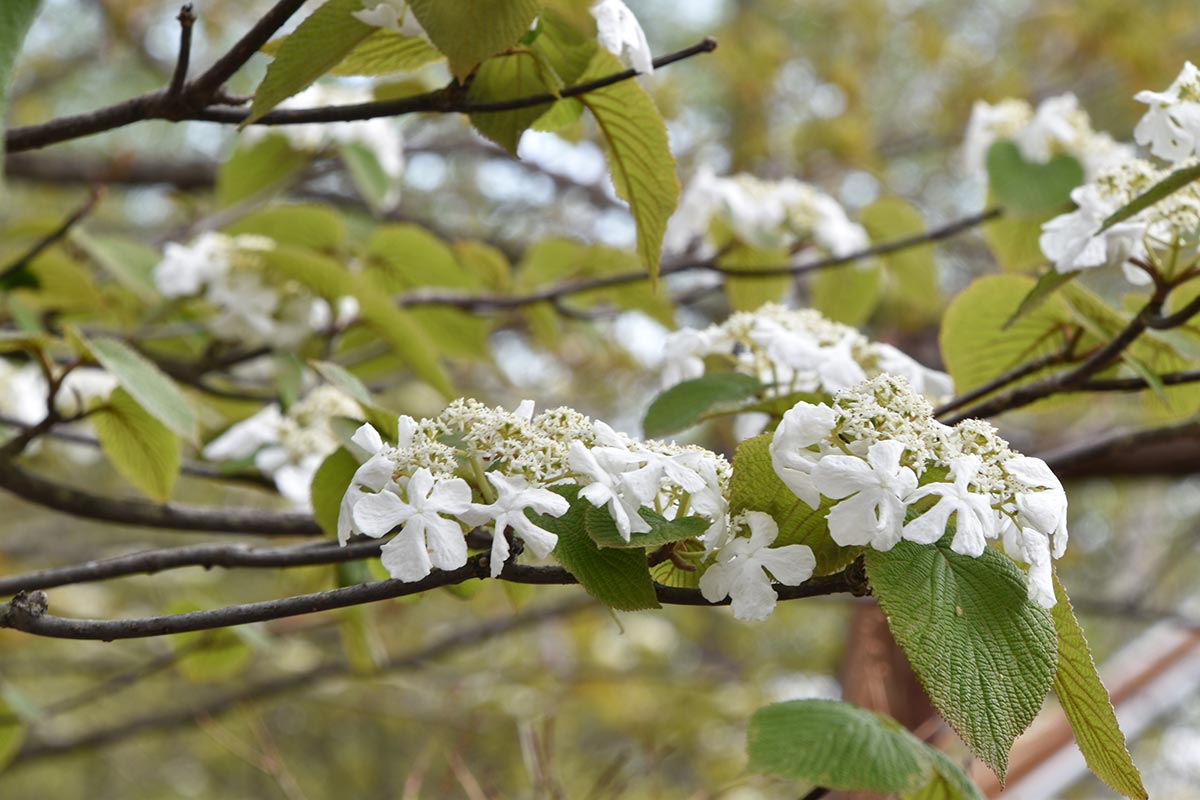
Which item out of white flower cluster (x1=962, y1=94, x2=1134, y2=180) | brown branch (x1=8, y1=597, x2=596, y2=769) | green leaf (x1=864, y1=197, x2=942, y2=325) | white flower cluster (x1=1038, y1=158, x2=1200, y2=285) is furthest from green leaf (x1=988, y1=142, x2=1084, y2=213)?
brown branch (x1=8, y1=597, x2=596, y2=769)

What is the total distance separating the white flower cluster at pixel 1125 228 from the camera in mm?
599

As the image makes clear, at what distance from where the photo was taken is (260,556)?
2.01 feet

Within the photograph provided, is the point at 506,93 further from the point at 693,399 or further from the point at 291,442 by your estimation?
the point at 291,442

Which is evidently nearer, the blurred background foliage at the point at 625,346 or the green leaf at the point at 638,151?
the green leaf at the point at 638,151

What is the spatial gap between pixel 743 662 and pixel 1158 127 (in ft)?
8.40

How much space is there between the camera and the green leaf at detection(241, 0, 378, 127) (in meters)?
0.50

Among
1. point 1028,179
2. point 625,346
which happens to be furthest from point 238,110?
point 625,346

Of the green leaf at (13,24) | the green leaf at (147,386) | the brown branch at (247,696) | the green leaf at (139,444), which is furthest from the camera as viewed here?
the brown branch at (247,696)

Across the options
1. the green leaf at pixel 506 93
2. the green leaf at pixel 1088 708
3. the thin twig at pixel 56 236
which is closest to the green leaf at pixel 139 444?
the thin twig at pixel 56 236

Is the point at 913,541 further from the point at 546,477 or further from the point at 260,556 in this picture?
the point at 260,556

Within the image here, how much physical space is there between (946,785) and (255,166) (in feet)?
3.53

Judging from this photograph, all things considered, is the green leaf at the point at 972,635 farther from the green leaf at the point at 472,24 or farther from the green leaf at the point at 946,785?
the green leaf at the point at 472,24

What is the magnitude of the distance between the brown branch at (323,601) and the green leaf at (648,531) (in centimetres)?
2

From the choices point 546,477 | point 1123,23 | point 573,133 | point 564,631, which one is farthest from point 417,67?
point 564,631
